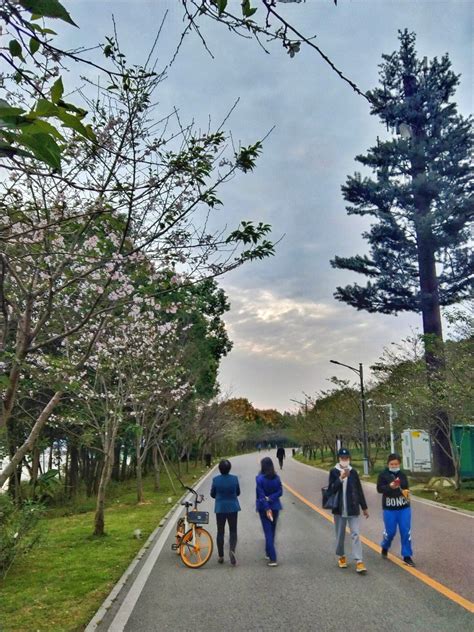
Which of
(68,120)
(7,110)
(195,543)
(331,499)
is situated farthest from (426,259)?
(7,110)

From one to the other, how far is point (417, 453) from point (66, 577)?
25194mm

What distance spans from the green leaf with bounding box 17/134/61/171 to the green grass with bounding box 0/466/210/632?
578 centimetres

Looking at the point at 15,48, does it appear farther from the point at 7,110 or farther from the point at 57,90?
the point at 7,110

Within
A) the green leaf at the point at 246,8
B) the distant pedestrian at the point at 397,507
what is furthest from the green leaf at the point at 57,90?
the distant pedestrian at the point at 397,507

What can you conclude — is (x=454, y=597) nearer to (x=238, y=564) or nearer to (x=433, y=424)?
(x=238, y=564)

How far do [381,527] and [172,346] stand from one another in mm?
13838

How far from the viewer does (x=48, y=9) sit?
1450 mm

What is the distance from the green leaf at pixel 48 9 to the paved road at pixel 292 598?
558 centimetres

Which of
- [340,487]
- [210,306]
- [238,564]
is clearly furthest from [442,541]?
[210,306]

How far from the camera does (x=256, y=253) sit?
17.8 ft

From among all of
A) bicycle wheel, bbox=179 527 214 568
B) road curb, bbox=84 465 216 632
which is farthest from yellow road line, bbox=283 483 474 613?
road curb, bbox=84 465 216 632

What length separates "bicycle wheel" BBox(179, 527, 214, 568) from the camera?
860cm

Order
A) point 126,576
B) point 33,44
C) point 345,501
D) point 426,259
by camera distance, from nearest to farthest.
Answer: point 33,44 < point 126,576 < point 345,501 < point 426,259

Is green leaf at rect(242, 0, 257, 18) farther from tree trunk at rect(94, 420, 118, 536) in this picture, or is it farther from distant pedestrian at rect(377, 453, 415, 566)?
tree trunk at rect(94, 420, 118, 536)
